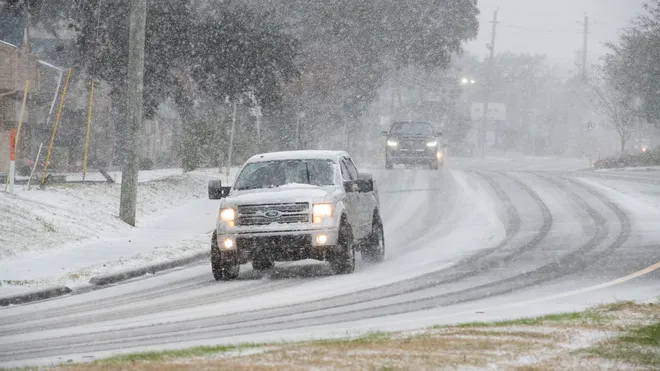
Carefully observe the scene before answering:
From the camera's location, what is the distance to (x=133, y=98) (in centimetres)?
2247

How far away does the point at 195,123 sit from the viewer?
36.2 m

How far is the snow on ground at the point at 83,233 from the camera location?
1683 cm

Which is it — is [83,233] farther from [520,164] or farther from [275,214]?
[520,164]

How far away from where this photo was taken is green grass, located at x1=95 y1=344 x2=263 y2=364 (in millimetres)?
7957

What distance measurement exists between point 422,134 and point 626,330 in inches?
1362

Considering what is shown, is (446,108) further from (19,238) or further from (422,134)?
(19,238)

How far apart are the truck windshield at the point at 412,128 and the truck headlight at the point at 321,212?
28.1 metres

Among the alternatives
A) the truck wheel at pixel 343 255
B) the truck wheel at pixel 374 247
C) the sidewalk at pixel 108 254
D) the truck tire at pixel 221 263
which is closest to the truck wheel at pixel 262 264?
the truck tire at pixel 221 263

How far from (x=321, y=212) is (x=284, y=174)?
130 cm

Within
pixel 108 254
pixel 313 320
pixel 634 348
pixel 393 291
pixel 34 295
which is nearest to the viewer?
pixel 634 348

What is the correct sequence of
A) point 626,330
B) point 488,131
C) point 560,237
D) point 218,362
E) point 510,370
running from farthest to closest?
point 488,131
point 560,237
point 626,330
point 218,362
point 510,370

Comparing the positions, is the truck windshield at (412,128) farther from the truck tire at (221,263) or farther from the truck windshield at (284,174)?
the truck tire at (221,263)

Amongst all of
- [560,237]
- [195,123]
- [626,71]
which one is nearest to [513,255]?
[560,237]

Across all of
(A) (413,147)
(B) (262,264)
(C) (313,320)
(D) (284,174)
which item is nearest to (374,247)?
(B) (262,264)
